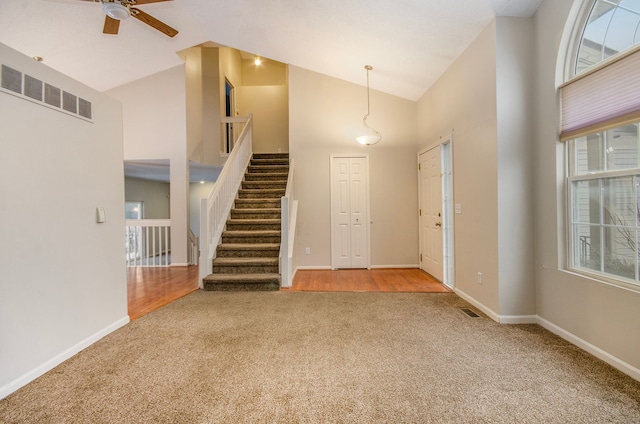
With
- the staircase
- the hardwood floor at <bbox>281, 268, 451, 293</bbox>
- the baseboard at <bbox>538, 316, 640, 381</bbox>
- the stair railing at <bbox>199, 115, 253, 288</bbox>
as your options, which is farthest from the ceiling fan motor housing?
the baseboard at <bbox>538, 316, 640, 381</bbox>

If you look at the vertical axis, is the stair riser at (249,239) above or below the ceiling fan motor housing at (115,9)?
below

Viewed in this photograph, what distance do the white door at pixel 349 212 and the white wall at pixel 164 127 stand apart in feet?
9.91

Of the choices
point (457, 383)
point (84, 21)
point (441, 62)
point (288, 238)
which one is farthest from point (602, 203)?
point (84, 21)

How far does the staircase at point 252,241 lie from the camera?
12.6 feet

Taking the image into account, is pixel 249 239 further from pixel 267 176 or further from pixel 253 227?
pixel 267 176

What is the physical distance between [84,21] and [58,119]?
2.75m

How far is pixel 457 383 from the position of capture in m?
1.76

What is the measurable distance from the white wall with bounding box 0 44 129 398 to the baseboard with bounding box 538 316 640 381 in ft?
12.8

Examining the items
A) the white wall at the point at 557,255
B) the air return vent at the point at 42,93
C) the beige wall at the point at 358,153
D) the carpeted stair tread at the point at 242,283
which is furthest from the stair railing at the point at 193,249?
the white wall at the point at 557,255

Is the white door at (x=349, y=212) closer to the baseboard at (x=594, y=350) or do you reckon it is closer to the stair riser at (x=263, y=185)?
the stair riser at (x=263, y=185)

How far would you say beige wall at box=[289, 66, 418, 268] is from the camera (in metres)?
5.15

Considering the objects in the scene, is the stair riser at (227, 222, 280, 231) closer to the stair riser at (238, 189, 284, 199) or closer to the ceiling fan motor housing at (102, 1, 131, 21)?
the stair riser at (238, 189, 284, 199)

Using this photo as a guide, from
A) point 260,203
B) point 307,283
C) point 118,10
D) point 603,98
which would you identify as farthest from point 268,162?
point 603,98

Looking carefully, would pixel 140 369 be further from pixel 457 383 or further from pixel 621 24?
pixel 621 24
